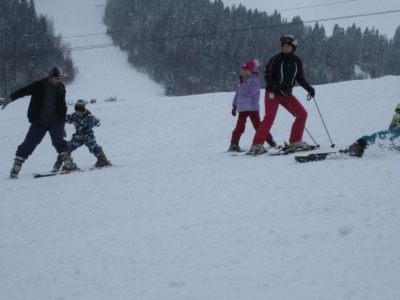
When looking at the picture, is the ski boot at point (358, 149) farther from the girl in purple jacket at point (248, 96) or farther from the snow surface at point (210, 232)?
the girl in purple jacket at point (248, 96)

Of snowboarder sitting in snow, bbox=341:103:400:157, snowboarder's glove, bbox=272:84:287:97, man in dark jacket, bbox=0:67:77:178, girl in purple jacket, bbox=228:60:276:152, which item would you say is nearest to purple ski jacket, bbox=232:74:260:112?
girl in purple jacket, bbox=228:60:276:152

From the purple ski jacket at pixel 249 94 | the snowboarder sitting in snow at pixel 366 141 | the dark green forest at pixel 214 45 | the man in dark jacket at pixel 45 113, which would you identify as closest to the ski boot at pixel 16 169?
the man in dark jacket at pixel 45 113

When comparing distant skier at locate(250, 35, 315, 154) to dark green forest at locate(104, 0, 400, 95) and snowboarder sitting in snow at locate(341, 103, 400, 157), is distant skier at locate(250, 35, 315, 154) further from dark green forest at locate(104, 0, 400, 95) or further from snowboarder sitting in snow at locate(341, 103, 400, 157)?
dark green forest at locate(104, 0, 400, 95)

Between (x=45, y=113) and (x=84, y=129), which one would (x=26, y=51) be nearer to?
(x=84, y=129)

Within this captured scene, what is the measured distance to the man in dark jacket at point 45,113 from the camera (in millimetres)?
5766

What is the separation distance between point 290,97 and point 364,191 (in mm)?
3027

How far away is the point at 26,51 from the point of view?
61.5 m

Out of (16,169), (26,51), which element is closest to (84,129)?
(16,169)

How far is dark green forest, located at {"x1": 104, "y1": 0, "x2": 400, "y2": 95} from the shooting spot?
70.4 meters

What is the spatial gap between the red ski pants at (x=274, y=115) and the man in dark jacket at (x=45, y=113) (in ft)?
9.36

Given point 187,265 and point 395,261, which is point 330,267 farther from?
point 187,265

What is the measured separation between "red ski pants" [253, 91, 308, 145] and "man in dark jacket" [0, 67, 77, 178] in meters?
2.85

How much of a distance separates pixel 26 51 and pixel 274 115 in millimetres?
63755

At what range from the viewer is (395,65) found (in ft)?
268
